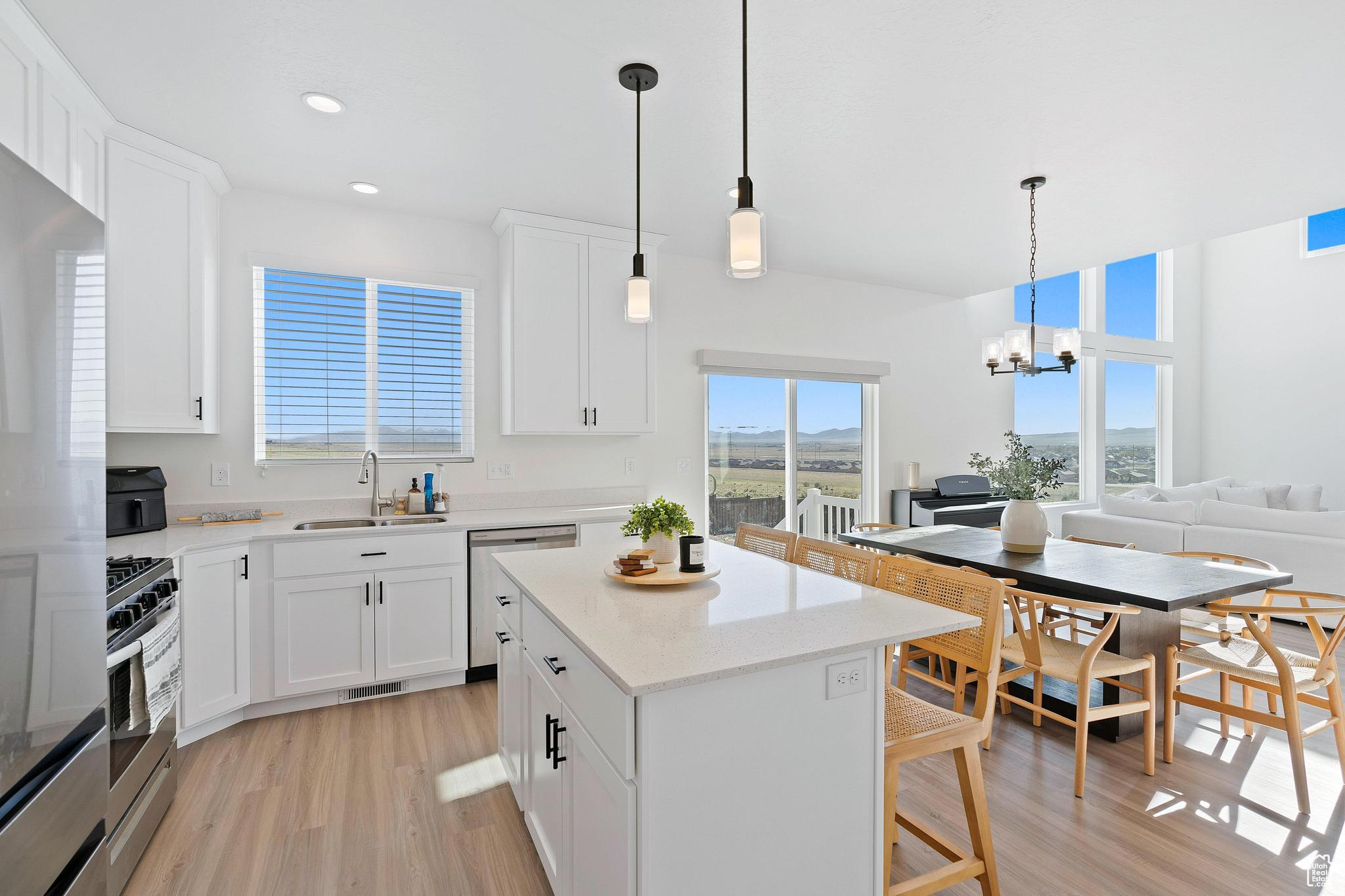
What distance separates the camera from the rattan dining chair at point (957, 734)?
1609 mm

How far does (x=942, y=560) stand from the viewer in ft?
10.3

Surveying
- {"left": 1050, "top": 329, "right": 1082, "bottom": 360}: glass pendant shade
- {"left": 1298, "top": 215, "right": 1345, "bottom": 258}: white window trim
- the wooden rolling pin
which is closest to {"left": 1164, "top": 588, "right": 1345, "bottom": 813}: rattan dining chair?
{"left": 1050, "top": 329, "right": 1082, "bottom": 360}: glass pendant shade

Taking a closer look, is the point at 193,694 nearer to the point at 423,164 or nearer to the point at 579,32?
the point at 423,164

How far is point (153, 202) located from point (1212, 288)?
1013 centimetres

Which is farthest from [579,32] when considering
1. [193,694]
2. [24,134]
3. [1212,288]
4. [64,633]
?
[1212,288]

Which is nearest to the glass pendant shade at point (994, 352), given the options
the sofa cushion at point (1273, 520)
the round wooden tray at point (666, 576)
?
the sofa cushion at point (1273, 520)

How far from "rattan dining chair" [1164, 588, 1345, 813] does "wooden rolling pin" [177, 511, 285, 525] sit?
428 cm

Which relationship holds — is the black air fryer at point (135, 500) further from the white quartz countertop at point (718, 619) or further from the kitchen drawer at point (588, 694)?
the kitchen drawer at point (588, 694)

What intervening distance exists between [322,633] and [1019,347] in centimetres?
401

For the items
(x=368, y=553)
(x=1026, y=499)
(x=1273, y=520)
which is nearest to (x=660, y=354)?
(x=368, y=553)

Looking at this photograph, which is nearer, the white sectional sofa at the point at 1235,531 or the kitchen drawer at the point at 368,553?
the kitchen drawer at the point at 368,553

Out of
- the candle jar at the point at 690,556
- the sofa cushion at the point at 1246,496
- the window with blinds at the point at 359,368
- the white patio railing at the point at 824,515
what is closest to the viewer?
the candle jar at the point at 690,556

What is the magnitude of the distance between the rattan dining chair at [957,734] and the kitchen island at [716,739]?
0.59 ft

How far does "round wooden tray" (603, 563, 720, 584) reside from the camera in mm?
1854
